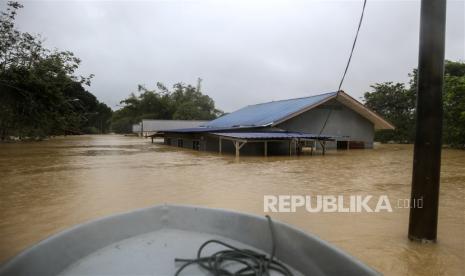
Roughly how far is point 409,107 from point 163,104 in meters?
35.3

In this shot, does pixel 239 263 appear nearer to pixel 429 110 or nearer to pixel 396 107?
pixel 429 110

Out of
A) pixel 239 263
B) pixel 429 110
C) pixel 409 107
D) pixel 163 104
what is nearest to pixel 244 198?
pixel 429 110

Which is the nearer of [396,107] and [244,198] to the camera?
[244,198]

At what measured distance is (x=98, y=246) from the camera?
2.77 meters

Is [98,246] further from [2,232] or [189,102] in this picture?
[189,102]

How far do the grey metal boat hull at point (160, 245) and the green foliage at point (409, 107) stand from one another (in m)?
21.9

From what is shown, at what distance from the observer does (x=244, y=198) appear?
6.64m

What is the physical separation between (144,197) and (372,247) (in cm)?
437

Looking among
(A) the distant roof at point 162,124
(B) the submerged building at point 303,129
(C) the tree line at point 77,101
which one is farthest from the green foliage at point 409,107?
(A) the distant roof at point 162,124

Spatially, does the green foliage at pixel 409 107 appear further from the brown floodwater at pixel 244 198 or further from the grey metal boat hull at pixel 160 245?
the grey metal boat hull at pixel 160 245

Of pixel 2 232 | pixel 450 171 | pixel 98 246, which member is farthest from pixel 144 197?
pixel 450 171

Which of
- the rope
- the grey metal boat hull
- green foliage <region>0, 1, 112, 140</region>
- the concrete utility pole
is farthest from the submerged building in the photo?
the rope

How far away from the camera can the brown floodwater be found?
387 cm

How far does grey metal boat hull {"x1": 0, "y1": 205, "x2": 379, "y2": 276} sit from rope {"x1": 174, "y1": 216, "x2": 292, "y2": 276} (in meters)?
0.07
